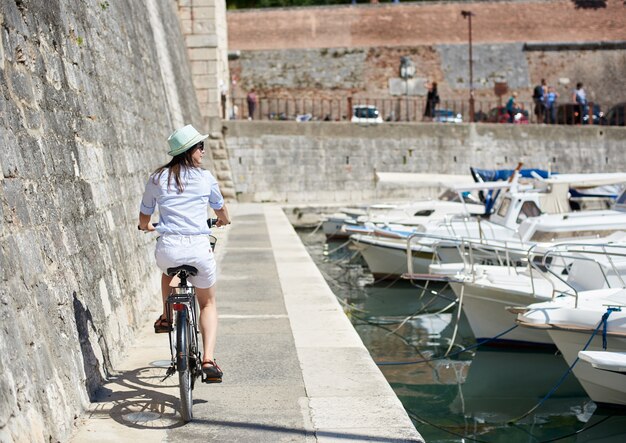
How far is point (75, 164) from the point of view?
21.0 feet

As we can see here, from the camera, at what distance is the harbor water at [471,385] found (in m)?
8.83

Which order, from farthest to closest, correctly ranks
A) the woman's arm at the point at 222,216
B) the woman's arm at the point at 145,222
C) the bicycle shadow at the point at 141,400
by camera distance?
the woman's arm at the point at 222,216 → the woman's arm at the point at 145,222 → the bicycle shadow at the point at 141,400

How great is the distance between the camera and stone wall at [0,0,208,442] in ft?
14.5

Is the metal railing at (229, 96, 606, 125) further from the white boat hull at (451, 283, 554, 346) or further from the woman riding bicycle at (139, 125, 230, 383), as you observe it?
the woman riding bicycle at (139, 125, 230, 383)

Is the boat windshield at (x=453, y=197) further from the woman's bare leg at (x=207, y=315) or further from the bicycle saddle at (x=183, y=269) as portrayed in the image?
the bicycle saddle at (x=183, y=269)

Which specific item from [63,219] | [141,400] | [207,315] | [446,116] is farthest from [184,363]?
[446,116]

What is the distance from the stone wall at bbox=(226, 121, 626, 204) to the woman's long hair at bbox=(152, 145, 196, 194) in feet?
76.2

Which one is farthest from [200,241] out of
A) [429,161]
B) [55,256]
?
[429,161]

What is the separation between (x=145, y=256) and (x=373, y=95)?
31.7 metres

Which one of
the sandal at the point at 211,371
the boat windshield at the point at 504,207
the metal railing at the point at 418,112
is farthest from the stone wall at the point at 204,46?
the sandal at the point at 211,371

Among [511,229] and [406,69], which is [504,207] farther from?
[406,69]

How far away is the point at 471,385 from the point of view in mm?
10492

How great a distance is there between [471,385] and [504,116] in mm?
25587

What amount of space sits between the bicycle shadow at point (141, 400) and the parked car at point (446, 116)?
2938cm
